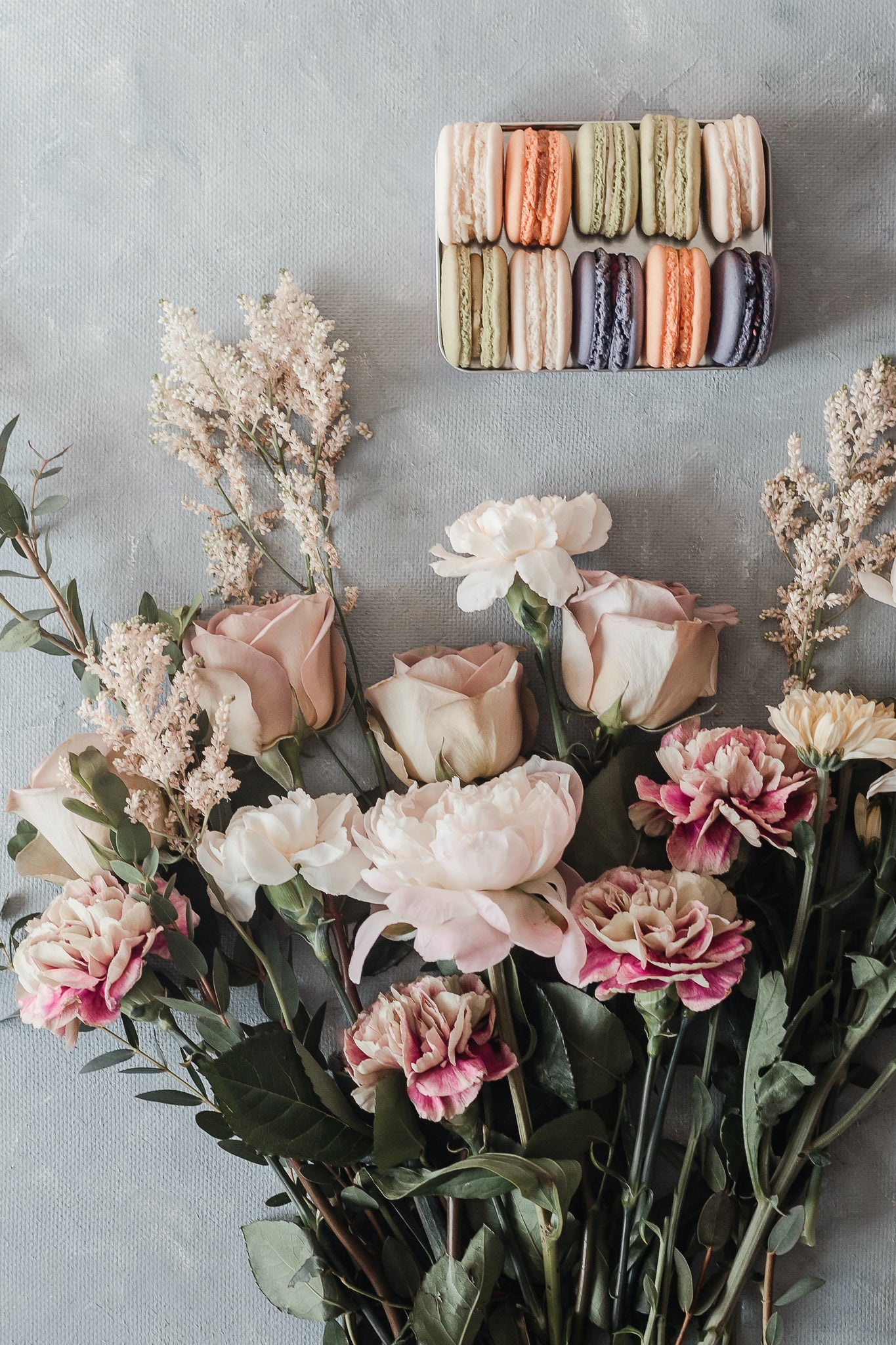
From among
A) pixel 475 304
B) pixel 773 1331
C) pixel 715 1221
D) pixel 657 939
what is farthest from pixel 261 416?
pixel 773 1331

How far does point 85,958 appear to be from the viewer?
2.19 feet

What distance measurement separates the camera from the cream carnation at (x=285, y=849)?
625mm

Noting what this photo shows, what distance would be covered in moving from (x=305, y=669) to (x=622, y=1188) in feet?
1.59

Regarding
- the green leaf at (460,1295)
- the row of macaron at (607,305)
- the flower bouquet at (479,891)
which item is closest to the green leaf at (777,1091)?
the flower bouquet at (479,891)

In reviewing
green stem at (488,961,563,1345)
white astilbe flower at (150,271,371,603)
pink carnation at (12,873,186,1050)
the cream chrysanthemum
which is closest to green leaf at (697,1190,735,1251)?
green stem at (488,961,563,1345)

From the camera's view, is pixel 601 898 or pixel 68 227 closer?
pixel 601 898

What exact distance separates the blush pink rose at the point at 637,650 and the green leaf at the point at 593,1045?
0.73ft

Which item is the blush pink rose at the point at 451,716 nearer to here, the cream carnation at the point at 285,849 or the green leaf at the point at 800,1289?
the cream carnation at the point at 285,849

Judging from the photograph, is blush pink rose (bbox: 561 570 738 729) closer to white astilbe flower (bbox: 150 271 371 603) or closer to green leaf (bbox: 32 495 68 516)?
white astilbe flower (bbox: 150 271 371 603)

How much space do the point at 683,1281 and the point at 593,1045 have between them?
0.19 metres

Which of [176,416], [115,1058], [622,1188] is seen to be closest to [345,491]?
[176,416]

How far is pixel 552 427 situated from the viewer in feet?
2.64

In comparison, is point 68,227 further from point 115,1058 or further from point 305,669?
point 115,1058

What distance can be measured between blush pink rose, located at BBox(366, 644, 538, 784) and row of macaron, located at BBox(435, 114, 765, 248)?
35 centimetres
